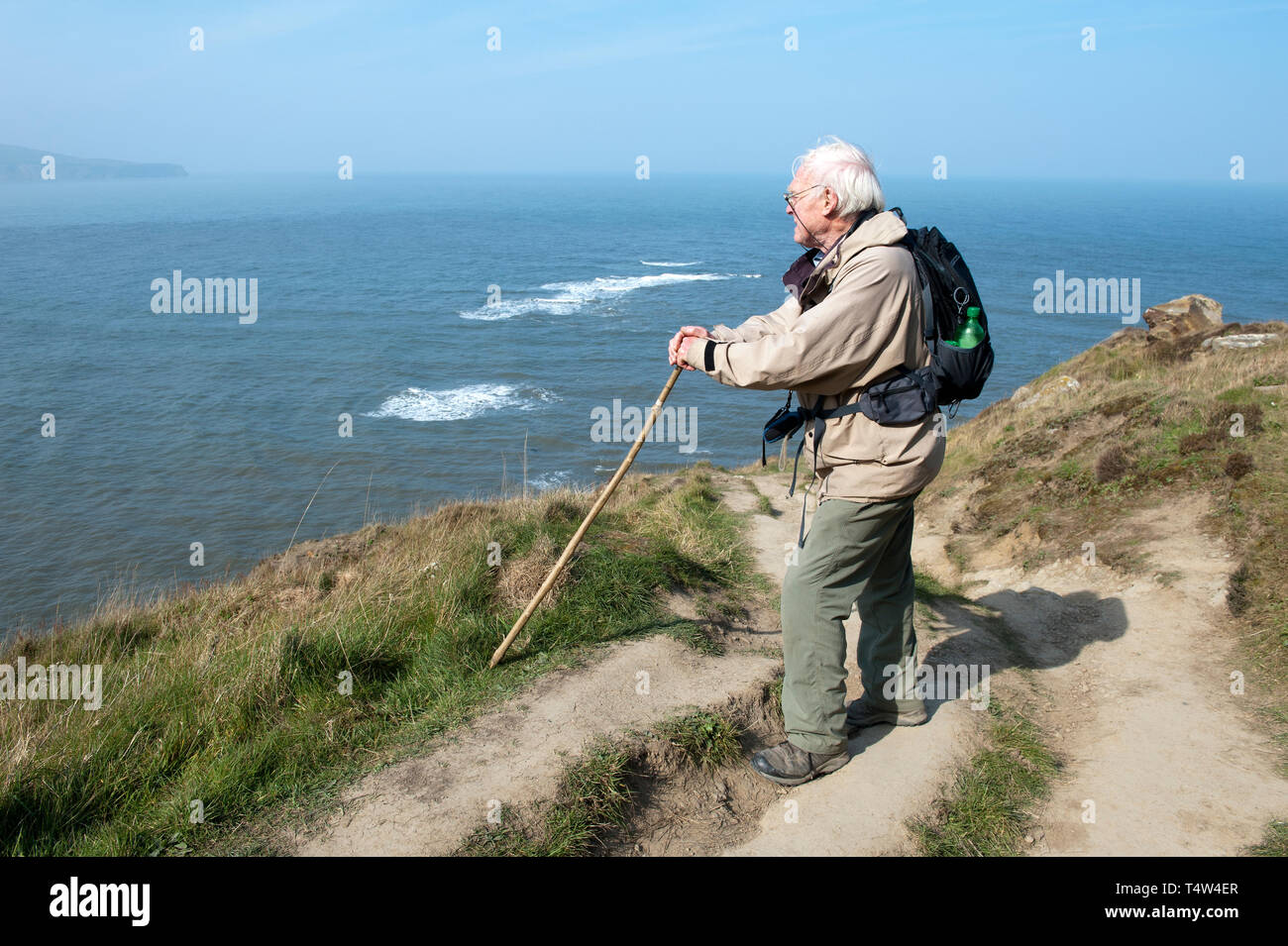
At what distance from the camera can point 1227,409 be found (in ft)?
28.7

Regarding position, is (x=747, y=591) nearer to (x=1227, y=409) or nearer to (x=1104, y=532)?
(x=1104, y=532)

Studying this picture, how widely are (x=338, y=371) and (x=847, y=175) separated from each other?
31310 millimetres

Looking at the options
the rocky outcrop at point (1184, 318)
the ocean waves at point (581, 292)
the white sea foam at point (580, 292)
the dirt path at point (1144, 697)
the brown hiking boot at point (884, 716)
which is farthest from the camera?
the ocean waves at point (581, 292)

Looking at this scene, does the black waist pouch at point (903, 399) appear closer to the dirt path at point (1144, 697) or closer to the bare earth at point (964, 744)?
the bare earth at point (964, 744)

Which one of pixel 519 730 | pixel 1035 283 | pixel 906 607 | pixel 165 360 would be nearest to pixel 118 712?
pixel 519 730

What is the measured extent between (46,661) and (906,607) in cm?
766

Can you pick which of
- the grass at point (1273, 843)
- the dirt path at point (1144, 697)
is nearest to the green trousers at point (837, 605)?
the dirt path at point (1144, 697)

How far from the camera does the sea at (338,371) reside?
18969mm

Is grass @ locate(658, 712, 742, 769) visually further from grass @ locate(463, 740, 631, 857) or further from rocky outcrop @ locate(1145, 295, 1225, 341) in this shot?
rocky outcrop @ locate(1145, 295, 1225, 341)

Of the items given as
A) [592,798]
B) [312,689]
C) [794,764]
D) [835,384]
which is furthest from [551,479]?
[835,384]

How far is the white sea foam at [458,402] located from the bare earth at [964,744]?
900 inches

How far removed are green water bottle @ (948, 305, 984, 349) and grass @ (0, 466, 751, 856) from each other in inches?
99.7

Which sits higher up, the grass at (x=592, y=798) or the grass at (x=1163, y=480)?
the grass at (x=1163, y=480)

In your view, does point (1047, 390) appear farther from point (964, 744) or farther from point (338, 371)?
point (338, 371)
